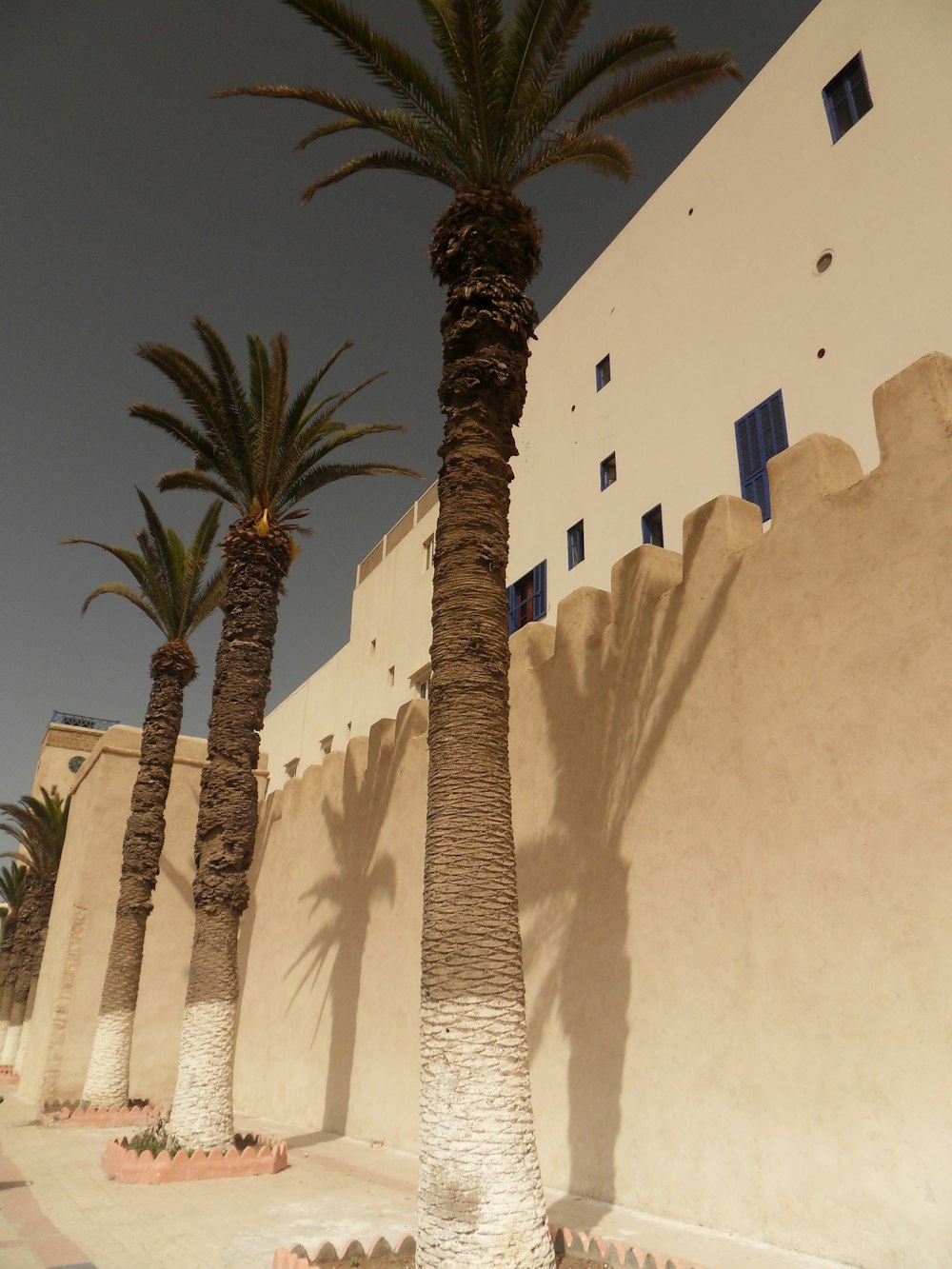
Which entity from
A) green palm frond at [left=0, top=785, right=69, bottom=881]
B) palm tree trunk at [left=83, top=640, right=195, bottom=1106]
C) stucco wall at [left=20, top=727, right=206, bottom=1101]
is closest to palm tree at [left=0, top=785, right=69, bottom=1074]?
green palm frond at [left=0, top=785, right=69, bottom=881]

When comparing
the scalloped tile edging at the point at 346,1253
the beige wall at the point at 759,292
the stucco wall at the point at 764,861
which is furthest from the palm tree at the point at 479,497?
the beige wall at the point at 759,292

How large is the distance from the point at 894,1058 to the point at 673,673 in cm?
346

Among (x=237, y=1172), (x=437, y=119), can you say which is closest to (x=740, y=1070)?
(x=237, y=1172)

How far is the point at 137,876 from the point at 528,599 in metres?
8.69

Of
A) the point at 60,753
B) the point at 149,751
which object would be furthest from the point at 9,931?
the point at 149,751

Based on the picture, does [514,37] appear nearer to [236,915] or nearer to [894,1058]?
[894,1058]

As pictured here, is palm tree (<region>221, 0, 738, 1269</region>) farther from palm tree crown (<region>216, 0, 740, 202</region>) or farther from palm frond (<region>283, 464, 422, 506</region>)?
palm frond (<region>283, 464, 422, 506</region>)

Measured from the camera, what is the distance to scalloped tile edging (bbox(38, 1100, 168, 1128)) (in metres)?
13.2

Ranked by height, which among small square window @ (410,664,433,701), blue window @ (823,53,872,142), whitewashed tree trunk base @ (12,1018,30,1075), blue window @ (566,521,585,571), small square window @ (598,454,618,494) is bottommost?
whitewashed tree trunk base @ (12,1018,30,1075)

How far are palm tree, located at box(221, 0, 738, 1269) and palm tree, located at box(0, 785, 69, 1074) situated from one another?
74.5ft

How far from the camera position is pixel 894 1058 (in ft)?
17.2

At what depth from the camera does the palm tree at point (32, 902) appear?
2584cm

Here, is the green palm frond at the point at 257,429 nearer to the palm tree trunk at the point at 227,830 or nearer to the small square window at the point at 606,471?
the palm tree trunk at the point at 227,830

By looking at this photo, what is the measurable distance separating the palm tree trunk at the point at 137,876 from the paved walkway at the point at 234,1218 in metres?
3.52
